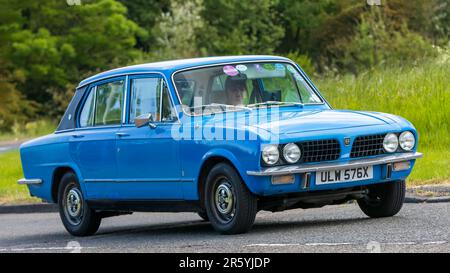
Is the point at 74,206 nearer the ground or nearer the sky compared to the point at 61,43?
nearer the sky

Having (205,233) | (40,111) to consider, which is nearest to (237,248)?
(205,233)

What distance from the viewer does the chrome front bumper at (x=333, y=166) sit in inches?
419

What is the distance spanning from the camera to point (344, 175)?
10977mm

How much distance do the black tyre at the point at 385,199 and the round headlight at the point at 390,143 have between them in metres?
0.51

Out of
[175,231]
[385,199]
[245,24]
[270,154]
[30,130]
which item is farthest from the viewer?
[245,24]

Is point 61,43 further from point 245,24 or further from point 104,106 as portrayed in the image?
point 104,106

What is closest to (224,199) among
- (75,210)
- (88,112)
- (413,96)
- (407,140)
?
(407,140)

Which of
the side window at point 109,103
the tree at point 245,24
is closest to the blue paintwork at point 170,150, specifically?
the side window at point 109,103

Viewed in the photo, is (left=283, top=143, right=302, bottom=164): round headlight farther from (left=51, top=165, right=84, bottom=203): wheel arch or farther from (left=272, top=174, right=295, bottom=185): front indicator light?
(left=51, top=165, right=84, bottom=203): wheel arch

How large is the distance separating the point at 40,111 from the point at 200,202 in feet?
172

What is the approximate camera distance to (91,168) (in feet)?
42.8

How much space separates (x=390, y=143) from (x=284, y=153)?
1229mm

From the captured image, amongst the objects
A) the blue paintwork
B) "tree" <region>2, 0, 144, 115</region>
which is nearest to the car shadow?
the blue paintwork

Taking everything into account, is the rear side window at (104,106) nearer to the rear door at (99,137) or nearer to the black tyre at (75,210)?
the rear door at (99,137)
